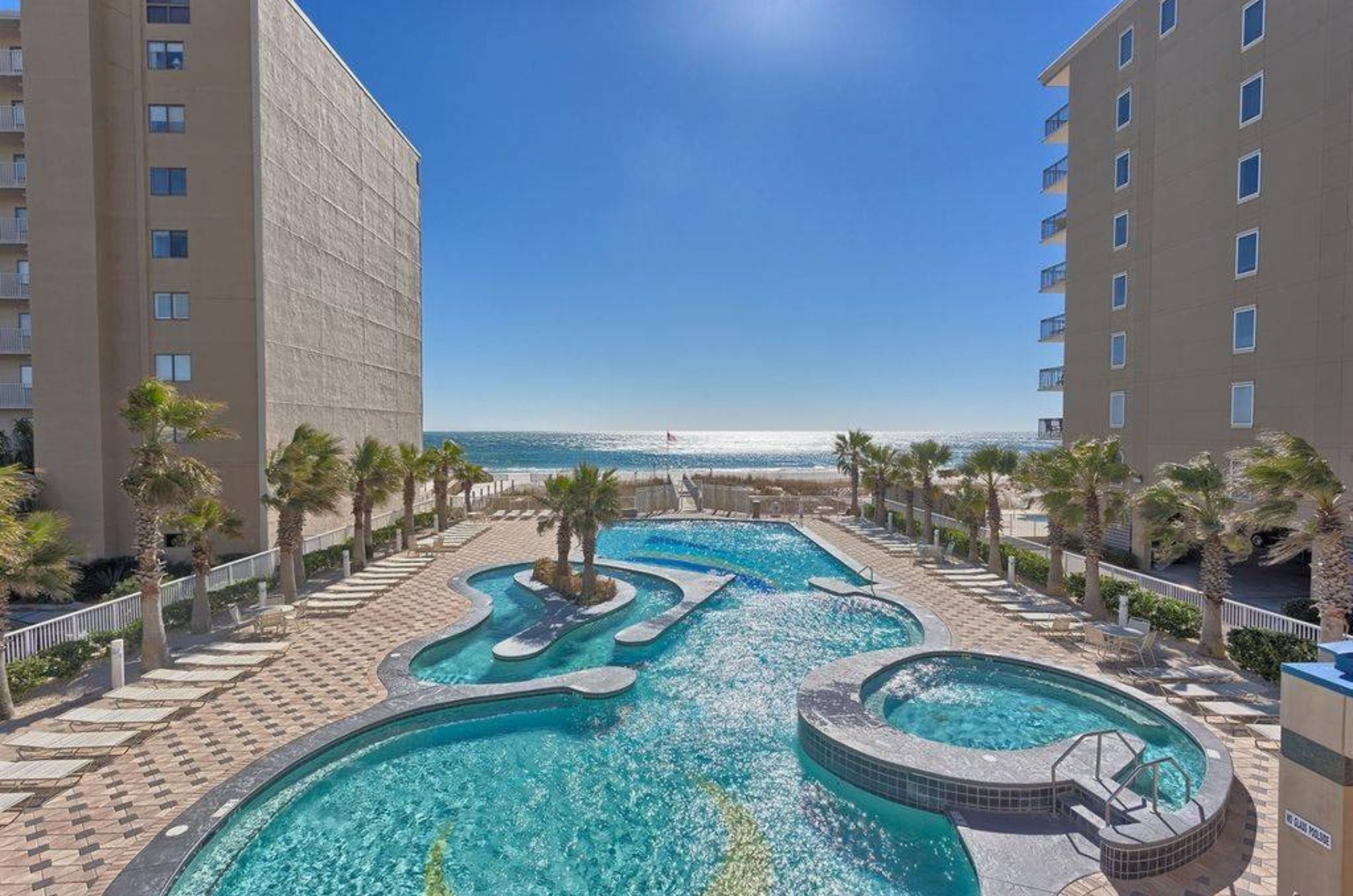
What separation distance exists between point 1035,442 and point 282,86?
7105 inches

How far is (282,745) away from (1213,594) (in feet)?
56.3

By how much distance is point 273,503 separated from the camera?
16.1 meters

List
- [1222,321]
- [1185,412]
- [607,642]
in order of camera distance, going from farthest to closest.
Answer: [1185,412], [1222,321], [607,642]

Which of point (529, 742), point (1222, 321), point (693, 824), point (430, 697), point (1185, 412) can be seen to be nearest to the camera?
point (693, 824)

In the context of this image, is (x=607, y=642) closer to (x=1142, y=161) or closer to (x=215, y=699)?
(x=215, y=699)

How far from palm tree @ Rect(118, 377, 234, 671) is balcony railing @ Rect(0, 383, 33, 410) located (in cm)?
1803

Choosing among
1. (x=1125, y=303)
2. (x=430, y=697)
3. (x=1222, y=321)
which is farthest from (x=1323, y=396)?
(x=430, y=697)

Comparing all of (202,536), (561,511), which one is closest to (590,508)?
(561,511)

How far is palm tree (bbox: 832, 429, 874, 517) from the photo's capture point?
3091cm

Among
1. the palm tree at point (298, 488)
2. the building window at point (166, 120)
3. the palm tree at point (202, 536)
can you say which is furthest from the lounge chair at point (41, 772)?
the building window at point (166, 120)

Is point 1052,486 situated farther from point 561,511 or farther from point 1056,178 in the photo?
point 1056,178

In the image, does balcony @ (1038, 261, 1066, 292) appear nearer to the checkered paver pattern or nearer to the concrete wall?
the concrete wall

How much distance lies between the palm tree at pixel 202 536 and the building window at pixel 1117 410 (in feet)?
91.2

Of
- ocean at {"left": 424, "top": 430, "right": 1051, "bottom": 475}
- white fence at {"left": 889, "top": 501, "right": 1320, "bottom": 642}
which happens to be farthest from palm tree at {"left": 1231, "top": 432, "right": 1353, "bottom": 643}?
ocean at {"left": 424, "top": 430, "right": 1051, "bottom": 475}
